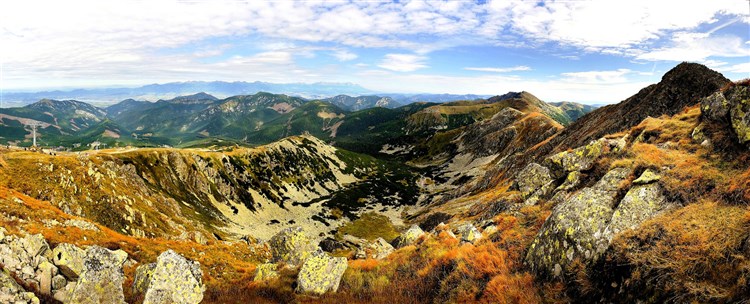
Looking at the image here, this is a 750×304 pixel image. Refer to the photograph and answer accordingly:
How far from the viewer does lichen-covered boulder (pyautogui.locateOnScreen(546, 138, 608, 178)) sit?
94.0 ft

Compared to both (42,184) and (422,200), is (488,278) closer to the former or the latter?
(42,184)

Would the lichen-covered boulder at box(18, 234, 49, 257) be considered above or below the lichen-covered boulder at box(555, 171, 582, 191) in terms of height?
below

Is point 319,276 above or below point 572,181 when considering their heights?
below

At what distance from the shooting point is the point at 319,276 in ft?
62.2

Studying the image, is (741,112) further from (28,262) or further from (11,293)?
(28,262)

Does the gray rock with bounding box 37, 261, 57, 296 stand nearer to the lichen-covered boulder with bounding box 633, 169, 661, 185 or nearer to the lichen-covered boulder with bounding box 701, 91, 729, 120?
the lichen-covered boulder with bounding box 633, 169, 661, 185

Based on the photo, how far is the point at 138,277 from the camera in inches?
766

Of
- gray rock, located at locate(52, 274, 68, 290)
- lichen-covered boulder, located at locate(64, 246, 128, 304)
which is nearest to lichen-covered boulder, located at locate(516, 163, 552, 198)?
lichen-covered boulder, located at locate(64, 246, 128, 304)

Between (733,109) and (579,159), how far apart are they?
34.7 ft

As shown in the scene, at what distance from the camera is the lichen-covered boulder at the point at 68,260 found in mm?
16969

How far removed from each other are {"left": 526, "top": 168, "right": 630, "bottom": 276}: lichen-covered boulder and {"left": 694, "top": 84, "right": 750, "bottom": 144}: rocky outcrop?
11.0 m

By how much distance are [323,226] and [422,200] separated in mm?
63445

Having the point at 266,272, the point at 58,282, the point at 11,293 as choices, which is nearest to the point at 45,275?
the point at 58,282

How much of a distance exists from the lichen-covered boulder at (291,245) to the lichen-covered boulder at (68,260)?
506 inches
